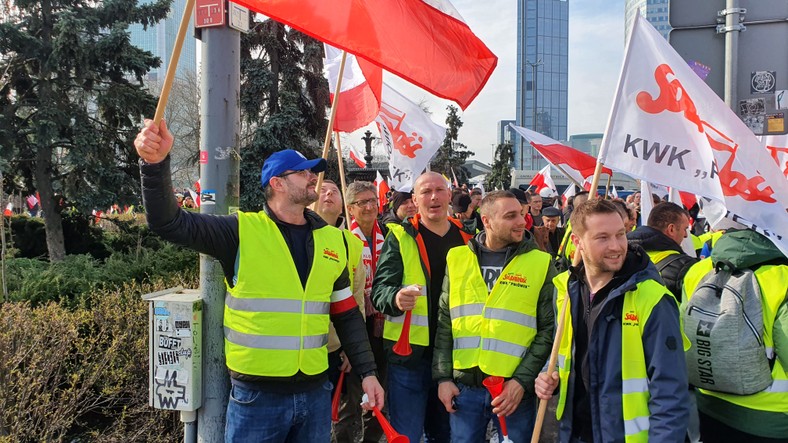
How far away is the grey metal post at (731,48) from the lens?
4.32 metres

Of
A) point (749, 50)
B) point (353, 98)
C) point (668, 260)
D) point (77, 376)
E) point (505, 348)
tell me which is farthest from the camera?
point (353, 98)

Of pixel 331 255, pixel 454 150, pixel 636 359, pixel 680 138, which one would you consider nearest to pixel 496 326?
pixel 636 359

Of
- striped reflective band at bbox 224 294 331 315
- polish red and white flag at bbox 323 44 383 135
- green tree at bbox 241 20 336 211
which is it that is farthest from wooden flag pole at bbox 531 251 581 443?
green tree at bbox 241 20 336 211

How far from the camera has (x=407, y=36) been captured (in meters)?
3.38

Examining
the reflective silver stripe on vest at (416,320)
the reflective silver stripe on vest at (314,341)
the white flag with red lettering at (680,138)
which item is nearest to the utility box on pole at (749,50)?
the white flag with red lettering at (680,138)

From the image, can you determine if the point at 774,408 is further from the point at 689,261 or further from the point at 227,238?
the point at 227,238

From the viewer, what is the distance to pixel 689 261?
404 cm

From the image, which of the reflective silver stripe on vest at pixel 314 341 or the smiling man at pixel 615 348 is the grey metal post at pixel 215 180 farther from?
the smiling man at pixel 615 348

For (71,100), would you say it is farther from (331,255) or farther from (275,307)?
(275,307)

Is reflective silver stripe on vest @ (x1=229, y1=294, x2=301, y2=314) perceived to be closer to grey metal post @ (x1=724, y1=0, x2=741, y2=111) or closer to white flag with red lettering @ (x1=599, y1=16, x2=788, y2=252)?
white flag with red lettering @ (x1=599, y1=16, x2=788, y2=252)

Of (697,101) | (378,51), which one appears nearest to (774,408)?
(697,101)

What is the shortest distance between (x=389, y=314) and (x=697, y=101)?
2.24 metres

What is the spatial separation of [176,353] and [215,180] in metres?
1.01

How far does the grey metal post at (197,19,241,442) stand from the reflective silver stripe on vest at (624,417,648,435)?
7.17 feet
